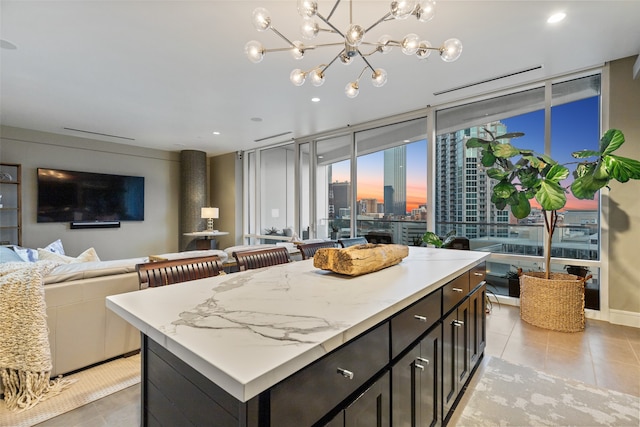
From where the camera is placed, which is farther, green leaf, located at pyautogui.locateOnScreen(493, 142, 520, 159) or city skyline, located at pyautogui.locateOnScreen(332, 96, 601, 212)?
city skyline, located at pyautogui.locateOnScreen(332, 96, 601, 212)

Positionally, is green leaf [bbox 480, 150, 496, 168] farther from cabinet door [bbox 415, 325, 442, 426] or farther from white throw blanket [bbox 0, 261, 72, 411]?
white throw blanket [bbox 0, 261, 72, 411]

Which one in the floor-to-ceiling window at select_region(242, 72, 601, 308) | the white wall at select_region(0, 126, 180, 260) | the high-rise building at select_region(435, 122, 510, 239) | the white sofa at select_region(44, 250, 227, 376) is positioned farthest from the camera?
the white wall at select_region(0, 126, 180, 260)

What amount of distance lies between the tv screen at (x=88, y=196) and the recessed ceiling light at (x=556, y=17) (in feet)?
23.5

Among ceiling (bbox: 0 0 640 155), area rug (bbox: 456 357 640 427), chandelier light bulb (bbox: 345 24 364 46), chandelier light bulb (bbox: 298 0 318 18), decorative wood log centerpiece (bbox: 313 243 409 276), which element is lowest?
area rug (bbox: 456 357 640 427)

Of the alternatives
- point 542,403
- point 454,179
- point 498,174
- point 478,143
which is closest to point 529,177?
point 498,174

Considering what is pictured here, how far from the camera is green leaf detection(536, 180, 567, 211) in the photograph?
272cm

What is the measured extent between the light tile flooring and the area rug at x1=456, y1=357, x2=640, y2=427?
0.29ft

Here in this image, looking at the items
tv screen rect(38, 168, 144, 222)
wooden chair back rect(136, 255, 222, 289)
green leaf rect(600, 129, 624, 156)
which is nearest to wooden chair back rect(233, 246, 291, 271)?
wooden chair back rect(136, 255, 222, 289)

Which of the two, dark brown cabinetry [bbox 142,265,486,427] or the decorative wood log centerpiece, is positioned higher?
the decorative wood log centerpiece

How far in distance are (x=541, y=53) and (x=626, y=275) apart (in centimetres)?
241

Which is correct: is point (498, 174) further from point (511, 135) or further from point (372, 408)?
point (372, 408)

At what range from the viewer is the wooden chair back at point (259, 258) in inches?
78.1

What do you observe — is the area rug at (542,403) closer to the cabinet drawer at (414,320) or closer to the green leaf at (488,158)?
the cabinet drawer at (414,320)

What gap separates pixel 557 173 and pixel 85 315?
4.27 metres
